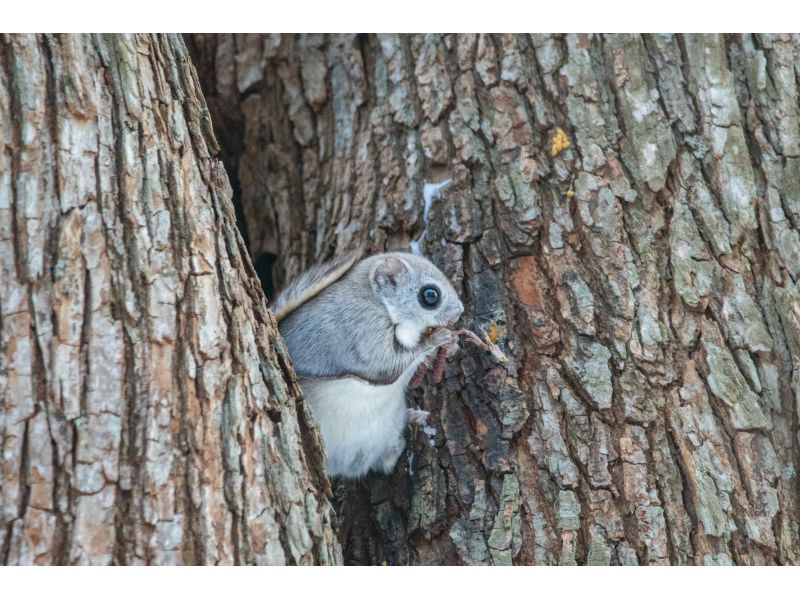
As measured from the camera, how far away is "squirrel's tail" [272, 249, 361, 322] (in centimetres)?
306

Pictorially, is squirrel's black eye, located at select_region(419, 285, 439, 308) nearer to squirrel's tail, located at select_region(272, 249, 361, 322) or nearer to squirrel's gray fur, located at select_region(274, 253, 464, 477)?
squirrel's gray fur, located at select_region(274, 253, 464, 477)

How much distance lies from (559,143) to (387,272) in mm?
769

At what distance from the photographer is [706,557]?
2.47 meters

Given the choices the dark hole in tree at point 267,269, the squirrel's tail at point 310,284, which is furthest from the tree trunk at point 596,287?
the dark hole in tree at point 267,269

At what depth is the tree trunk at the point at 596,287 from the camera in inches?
100

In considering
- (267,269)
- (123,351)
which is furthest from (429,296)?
(123,351)

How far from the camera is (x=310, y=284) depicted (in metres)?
3.10

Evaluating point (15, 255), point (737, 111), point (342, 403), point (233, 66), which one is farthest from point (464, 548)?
point (233, 66)

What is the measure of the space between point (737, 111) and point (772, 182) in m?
0.28

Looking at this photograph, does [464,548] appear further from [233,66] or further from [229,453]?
[233,66]

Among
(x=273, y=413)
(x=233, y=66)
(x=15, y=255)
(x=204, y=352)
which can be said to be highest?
(x=233, y=66)

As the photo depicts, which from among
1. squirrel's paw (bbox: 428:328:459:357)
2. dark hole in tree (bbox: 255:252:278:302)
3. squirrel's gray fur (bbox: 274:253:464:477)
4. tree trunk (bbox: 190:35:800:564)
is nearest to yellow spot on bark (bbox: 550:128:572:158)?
tree trunk (bbox: 190:35:800:564)

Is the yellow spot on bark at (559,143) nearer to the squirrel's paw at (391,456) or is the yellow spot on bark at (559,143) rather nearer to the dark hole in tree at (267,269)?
the squirrel's paw at (391,456)

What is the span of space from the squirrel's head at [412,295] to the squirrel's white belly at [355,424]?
0.89 ft
